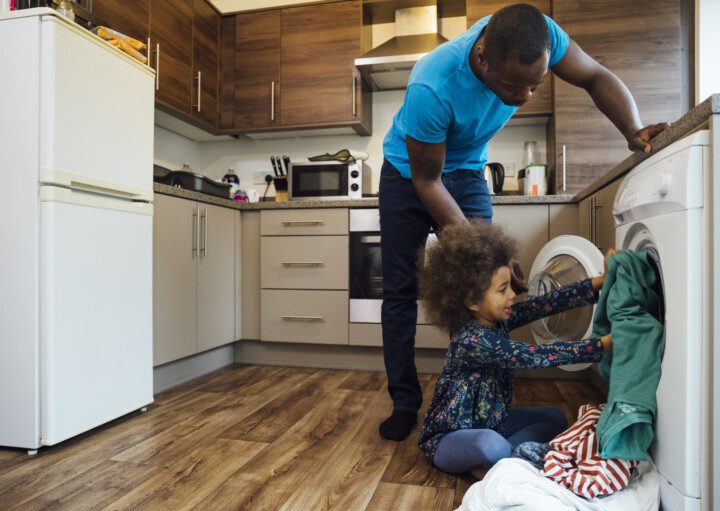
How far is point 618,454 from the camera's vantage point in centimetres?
99

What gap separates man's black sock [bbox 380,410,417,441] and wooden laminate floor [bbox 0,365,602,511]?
0.09ft

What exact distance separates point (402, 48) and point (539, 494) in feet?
7.82

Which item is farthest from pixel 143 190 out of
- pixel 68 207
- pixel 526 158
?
pixel 526 158

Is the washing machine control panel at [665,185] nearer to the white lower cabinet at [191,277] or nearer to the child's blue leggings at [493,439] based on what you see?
the child's blue leggings at [493,439]

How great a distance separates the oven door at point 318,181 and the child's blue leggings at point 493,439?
5.67 feet

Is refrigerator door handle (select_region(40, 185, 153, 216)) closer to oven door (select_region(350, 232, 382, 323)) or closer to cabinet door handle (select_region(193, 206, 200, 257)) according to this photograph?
cabinet door handle (select_region(193, 206, 200, 257))

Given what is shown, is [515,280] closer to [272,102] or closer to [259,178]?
[272,102]

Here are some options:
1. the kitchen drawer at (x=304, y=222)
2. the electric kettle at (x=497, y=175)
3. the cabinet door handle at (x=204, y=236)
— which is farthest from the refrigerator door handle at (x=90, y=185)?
the electric kettle at (x=497, y=175)

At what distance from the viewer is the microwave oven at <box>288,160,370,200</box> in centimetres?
286

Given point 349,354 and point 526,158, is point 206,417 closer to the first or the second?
point 349,354

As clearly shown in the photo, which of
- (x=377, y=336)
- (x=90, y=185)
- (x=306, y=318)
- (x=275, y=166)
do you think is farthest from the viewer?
(x=275, y=166)

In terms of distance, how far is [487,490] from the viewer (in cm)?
100

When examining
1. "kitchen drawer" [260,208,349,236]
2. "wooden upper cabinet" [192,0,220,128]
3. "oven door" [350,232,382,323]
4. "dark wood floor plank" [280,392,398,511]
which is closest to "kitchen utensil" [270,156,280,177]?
"wooden upper cabinet" [192,0,220,128]

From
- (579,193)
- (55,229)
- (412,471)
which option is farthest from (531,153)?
(55,229)
